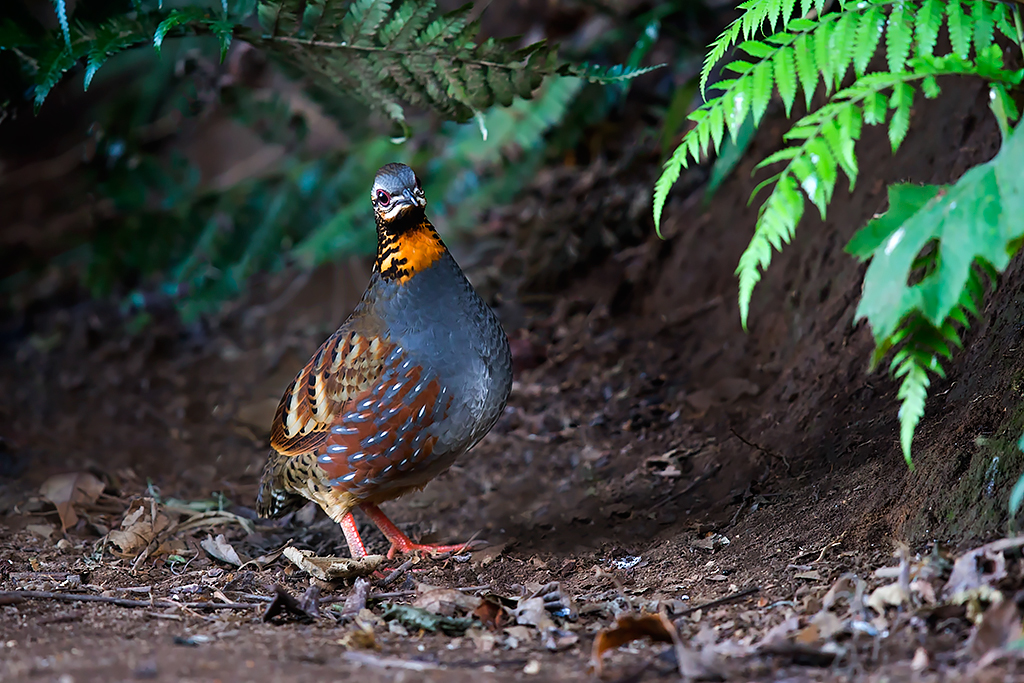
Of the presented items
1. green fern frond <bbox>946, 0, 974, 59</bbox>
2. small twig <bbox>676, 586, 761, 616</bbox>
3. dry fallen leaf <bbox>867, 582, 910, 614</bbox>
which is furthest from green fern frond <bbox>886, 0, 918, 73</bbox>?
small twig <bbox>676, 586, 761, 616</bbox>

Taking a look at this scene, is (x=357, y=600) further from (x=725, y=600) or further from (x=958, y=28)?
(x=958, y=28)

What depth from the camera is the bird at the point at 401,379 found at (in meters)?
3.79

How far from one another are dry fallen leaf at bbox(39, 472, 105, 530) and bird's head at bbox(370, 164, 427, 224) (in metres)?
2.15

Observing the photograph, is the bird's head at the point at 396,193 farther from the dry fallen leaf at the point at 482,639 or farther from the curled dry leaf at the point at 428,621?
the dry fallen leaf at the point at 482,639

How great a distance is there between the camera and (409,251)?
A: 3.98 meters

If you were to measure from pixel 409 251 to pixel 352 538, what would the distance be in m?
1.37

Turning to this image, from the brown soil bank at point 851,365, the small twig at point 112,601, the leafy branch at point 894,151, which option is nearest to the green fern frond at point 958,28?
the leafy branch at point 894,151

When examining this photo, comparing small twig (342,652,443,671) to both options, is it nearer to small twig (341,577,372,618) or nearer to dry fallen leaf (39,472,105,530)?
small twig (341,577,372,618)

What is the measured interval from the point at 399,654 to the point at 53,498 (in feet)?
9.02

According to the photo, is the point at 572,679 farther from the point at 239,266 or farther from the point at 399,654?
the point at 239,266

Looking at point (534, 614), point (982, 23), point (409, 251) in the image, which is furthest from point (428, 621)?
point (982, 23)

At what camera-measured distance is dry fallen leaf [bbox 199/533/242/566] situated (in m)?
3.92

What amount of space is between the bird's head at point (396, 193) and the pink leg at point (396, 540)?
1491 mm

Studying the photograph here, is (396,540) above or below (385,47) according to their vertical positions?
below
